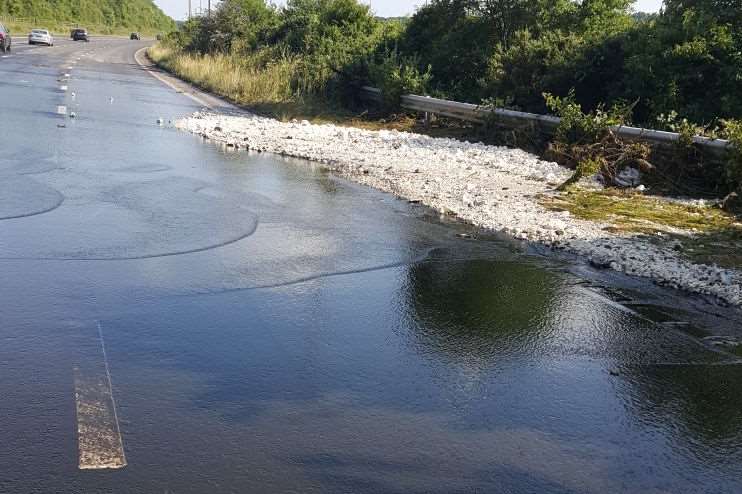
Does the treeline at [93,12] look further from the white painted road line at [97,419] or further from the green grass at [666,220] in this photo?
the white painted road line at [97,419]

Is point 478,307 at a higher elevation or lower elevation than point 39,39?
lower

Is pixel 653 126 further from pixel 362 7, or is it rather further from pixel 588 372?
pixel 362 7

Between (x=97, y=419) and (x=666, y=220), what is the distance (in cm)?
889

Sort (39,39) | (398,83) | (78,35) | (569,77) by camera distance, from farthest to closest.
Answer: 1. (78,35)
2. (39,39)
3. (398,83)
4. (569,77)

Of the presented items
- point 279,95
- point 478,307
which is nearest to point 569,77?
point 279,95

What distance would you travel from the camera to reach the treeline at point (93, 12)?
348 feet

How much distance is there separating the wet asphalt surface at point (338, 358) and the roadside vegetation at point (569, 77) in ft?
12.9

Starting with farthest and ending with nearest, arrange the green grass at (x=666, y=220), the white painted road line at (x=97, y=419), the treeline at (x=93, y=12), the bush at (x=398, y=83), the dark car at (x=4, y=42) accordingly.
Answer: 1. the treeline at (x=93, y=12)
2. the dark car at (x=4, y=42)
3. the bush at (x=398, y=83)
4. the green grass at (x=666, y=220)
5. the white painted road line at (x=97, y=419)

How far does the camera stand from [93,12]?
139m

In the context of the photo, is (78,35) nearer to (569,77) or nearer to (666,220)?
(569,77)

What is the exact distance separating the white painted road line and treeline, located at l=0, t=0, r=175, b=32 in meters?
106

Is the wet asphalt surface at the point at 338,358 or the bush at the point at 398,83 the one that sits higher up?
the bush at the point at 398,83

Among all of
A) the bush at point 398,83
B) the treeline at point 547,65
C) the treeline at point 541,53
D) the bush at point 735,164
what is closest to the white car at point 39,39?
the treeline at point 547,65

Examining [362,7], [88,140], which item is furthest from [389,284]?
[362,7]
